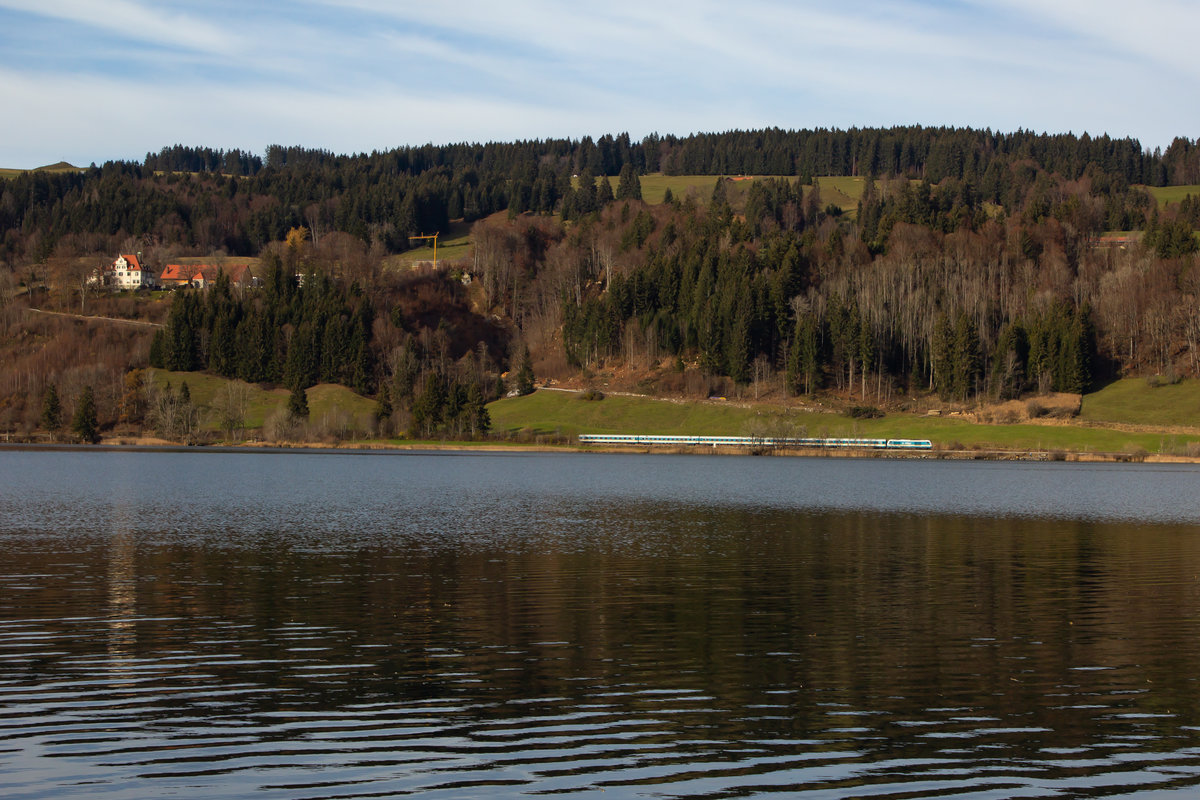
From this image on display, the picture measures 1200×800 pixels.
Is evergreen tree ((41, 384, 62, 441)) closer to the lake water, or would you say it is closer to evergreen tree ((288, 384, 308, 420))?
evergreen tree ((288, 384, 308, 420))

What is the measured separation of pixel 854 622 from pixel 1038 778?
36.1 feet

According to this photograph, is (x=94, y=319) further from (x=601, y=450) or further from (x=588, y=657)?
(x=588, y=657)

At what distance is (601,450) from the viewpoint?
134 m

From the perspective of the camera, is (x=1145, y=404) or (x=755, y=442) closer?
(x=755, y=442)

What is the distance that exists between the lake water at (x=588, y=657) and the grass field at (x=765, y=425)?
265ft

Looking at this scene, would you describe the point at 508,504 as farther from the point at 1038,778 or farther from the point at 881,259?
the point at 881,259

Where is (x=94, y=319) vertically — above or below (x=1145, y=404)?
above

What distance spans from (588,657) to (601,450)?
11379 centimetres

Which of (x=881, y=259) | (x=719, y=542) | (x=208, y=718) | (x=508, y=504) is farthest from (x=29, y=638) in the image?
(x=881, y=259)

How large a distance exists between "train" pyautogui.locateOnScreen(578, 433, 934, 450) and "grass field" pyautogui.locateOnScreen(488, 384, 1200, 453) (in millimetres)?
1384

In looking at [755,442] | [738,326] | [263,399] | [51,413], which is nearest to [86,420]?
[51,413]

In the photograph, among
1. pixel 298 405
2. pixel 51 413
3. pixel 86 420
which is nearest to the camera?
pixel 86 420

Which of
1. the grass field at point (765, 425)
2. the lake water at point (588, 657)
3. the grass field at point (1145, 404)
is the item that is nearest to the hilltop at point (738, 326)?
the grass field at point (1145, 404)

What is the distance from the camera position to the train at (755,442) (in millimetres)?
127875
